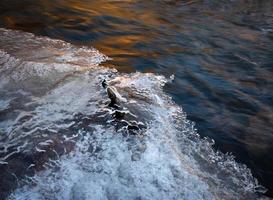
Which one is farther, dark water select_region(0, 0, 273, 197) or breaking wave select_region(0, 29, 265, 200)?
dark water select_region(0, 0, 273, 197)

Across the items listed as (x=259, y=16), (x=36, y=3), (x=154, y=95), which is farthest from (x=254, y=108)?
(x=36, y=3)

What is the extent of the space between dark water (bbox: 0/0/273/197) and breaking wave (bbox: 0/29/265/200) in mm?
401

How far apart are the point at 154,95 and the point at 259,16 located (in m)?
5.71

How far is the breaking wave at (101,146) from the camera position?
10.5 ft

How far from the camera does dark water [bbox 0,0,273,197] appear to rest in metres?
4.53

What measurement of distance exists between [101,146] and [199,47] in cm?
400

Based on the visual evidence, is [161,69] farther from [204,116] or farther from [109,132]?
[109,132]

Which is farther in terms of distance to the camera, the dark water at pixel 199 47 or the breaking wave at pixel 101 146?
the dark water at pixel 199 47

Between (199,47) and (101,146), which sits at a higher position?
(199,47)

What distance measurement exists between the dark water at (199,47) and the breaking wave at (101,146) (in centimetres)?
40

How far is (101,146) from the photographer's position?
364cm

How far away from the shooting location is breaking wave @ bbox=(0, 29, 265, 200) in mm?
3213

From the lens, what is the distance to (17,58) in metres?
5.73

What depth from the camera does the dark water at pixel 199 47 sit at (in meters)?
4.53
